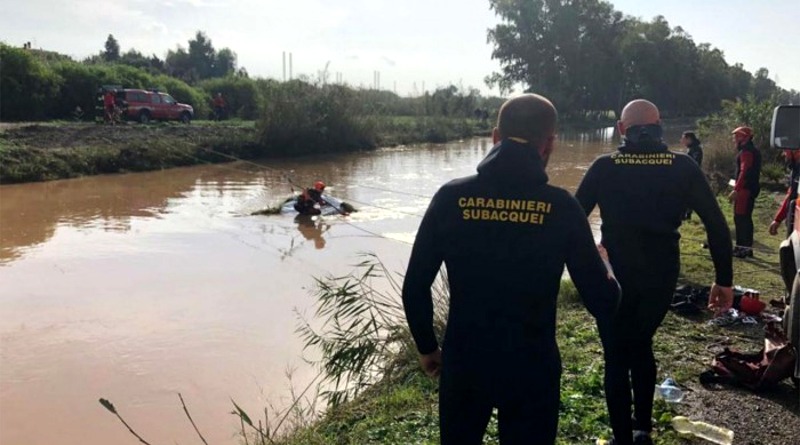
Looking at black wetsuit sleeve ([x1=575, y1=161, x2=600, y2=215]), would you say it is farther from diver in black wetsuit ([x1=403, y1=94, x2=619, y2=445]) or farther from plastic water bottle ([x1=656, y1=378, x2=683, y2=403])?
plastic water bottle ([x1=656, y1=378, x2=683, y2=403])

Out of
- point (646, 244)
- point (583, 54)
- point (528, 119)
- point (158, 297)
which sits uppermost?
point (583, 54)

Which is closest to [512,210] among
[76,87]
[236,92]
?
[76,87]

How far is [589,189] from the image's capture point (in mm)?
3623

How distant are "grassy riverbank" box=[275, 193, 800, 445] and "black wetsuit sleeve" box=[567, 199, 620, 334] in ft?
5.67

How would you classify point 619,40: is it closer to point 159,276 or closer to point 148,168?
point 148,168

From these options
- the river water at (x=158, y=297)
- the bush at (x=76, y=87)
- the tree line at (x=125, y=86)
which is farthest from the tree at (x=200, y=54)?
the river water at (x=158, y=297)

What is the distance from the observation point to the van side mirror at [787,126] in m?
4.20

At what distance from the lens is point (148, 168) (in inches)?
951

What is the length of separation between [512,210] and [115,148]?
23959mm

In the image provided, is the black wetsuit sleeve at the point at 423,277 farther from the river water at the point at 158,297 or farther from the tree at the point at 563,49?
the tree at the point at 563,49

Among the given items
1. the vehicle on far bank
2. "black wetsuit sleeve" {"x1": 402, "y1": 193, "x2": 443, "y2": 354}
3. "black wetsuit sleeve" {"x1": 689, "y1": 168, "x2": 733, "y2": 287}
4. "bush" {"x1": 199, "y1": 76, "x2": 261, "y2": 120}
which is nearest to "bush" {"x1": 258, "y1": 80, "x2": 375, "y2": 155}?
the vehicle on far bank

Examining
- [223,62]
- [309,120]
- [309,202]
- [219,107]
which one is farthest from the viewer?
[223,62]

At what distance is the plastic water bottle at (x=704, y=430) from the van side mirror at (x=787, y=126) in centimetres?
172

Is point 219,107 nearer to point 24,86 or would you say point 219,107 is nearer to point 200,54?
point 24,86
